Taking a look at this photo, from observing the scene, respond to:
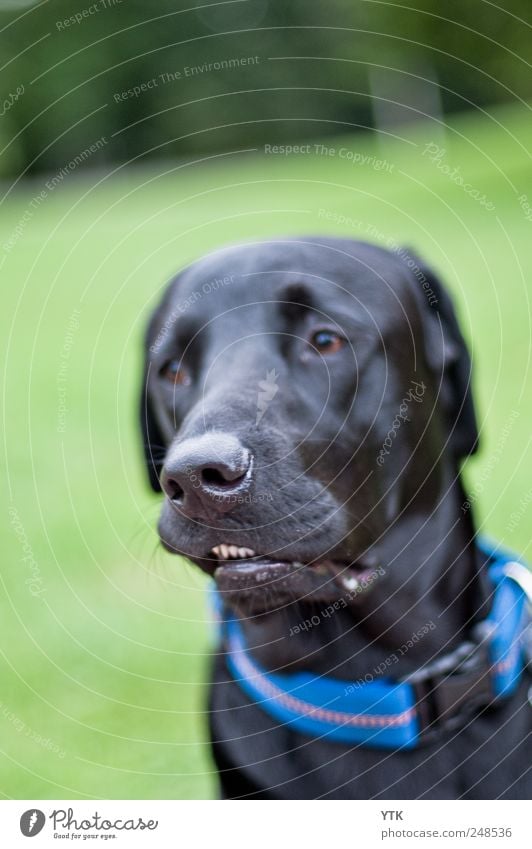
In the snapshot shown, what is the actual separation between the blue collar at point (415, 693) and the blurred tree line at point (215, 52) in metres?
1.41

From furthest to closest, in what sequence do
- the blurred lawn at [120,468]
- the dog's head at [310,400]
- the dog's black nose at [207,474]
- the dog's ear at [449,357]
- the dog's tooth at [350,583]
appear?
the blurred lawn at [120,468] < the dog's ear at [449,357] < the dog's tooth at [350,583] < the dog's head at [310,400] < the dog's black nose at [207,474]

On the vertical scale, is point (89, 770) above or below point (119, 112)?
below

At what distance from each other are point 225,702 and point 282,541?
1.24 ft

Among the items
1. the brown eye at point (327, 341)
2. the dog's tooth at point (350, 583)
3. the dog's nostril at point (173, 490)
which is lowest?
the dog's tooth at point (350, 583)

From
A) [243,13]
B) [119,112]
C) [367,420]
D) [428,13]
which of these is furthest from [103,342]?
[367,420]

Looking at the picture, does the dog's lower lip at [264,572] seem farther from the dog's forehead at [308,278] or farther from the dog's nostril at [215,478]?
the dog's forehead at [308,278]

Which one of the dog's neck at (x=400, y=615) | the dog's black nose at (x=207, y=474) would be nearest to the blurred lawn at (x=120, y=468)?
the dog's neck at (x=400, y=615)

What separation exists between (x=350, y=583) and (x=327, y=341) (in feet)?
1.49

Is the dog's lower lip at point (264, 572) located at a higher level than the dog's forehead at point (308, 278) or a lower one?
lower

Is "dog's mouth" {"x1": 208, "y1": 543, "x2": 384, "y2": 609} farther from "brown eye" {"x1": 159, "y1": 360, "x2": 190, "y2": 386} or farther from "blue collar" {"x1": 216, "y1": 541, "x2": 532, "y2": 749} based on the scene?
"brown eye" {"x1": 159, "y1": 360, "x2": 190, "y2": 386}

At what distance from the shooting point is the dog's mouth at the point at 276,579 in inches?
60.1

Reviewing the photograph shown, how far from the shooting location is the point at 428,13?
2.89 m

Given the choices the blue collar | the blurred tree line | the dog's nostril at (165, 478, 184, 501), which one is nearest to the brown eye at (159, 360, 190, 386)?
the dog's nostril at (165, 478, 184, 501)
